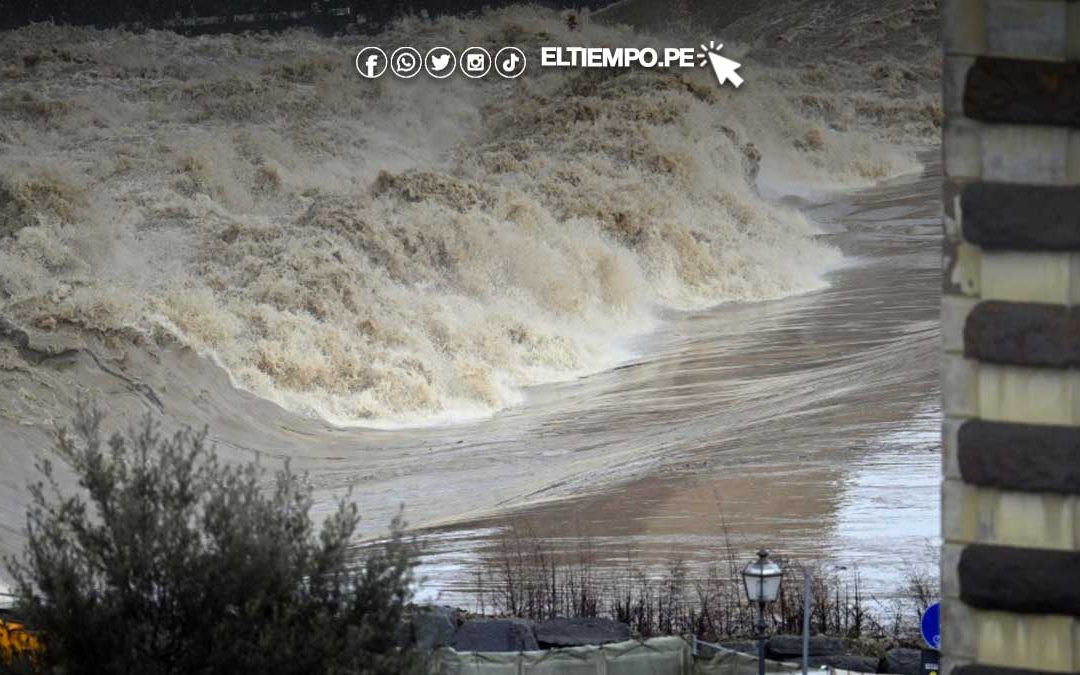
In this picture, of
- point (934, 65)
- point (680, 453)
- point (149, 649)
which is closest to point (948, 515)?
point (149, 649)

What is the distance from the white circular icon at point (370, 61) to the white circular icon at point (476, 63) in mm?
1250

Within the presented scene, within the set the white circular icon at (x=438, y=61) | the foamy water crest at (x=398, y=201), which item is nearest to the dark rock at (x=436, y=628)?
the foamy water crest at (x=398, y=201)

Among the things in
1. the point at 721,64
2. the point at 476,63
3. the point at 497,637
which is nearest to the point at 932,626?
the point at 497,637

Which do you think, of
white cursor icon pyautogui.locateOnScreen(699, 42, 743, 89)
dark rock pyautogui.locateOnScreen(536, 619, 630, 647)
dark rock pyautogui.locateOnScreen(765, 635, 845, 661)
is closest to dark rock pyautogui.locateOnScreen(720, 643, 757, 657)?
dark rock pyautogui.locateOnScreen(765, 635, 845, 661)

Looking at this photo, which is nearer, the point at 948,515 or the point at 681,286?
the point at 948,515

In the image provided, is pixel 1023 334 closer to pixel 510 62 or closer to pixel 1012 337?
pixel 1012 337

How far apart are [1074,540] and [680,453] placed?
13448 mm

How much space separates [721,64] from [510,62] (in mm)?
4042

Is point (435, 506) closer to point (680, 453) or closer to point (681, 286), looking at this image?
point (680, 453)

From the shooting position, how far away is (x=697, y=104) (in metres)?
31.8

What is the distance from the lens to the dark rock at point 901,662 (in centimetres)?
810

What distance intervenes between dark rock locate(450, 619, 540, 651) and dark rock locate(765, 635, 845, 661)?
3.43 ft
